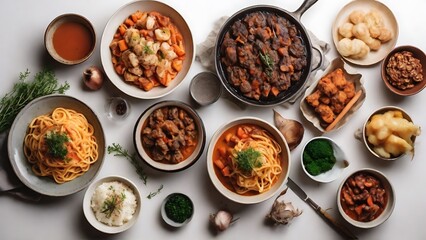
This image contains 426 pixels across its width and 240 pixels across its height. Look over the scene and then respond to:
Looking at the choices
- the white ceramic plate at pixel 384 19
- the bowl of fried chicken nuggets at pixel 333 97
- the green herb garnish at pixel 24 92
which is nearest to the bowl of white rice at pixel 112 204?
the green herb garnish at pixel 24 92

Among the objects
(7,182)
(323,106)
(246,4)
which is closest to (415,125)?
(323,106)

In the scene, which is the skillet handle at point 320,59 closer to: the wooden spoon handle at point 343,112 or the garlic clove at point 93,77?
the wooden spoon handle at point 343,112

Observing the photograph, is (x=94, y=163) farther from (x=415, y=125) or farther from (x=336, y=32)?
(x=415, y=125)

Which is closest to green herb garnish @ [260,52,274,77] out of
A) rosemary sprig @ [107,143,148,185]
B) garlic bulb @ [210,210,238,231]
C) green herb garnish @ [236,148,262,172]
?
green herb garnish @ [236,148,262,172]

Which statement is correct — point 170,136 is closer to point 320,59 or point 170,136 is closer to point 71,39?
point 71,39

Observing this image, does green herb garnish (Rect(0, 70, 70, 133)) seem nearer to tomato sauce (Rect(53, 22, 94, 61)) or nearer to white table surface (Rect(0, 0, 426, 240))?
white table surface (Rect(0, 0, 426, 240))
